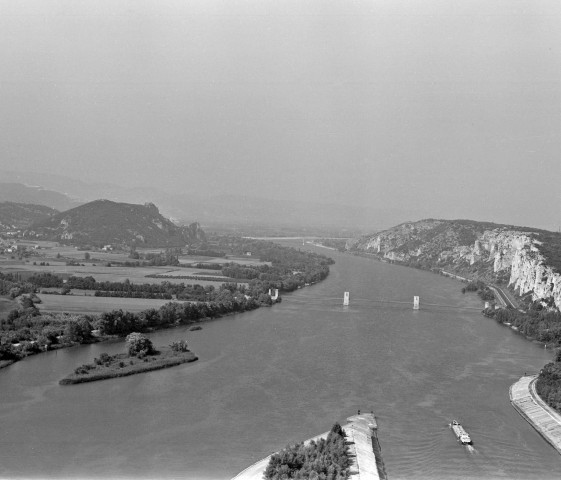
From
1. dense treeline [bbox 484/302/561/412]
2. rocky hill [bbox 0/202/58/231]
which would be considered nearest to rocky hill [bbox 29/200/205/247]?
rocky hill [bbox 0/202/58/231]

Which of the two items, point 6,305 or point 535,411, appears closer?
point 535,411

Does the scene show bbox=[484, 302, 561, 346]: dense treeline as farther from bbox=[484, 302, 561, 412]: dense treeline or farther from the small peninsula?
the small peninsula

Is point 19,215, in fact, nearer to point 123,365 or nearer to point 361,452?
point 123,365

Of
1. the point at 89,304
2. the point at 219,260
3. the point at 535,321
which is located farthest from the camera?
the point at 219,260

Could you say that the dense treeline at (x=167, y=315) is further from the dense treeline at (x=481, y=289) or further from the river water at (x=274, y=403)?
the dense treeline at (x=481, y=289)

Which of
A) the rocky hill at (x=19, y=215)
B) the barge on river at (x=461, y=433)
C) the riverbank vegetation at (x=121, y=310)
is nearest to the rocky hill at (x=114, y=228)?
the rocky hill at (x=19, y=215)

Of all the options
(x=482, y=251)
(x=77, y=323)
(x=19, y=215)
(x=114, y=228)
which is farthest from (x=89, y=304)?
(x=19, y=215)
